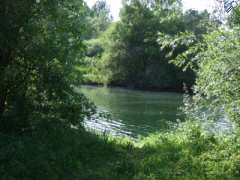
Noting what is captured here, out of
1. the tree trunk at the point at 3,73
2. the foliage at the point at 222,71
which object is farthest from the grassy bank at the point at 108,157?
the tree trunk at the point at 3,73

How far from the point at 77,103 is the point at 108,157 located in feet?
5.38

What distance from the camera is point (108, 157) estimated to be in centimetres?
976

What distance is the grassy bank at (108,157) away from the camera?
8070mm

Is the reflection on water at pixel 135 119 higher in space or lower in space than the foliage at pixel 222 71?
lower

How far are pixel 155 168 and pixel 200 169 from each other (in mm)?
948

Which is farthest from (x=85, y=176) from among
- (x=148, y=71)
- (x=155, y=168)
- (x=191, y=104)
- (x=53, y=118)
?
(x=148, y=71)

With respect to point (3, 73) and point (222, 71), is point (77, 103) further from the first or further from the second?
point (222, 71)

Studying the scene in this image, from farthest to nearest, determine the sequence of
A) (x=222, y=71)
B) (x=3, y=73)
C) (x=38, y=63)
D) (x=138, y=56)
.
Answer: (x=138, y=56)
(x=38, y=63)
(x=3, y=73)
(x=222, y=71)

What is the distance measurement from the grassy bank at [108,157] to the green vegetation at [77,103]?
0.02 m

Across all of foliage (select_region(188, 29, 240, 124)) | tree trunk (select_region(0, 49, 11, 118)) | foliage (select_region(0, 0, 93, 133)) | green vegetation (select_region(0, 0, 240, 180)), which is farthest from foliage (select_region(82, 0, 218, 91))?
foliage (select_region(188, 29, 240, 124))

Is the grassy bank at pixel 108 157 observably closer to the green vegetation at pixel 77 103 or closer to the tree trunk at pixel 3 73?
the green vegetation at pixel 77 103

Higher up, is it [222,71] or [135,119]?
[222,71]

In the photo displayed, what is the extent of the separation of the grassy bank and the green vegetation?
2cm

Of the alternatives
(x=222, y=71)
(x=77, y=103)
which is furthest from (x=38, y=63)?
(x=222, y=71)
